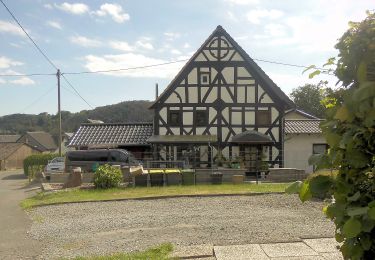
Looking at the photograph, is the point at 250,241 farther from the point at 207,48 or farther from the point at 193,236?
the point at 207,48

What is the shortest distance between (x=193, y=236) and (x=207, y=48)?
19.9m

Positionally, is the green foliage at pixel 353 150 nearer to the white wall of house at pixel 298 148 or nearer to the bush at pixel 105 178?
the bush at pixel 105 178

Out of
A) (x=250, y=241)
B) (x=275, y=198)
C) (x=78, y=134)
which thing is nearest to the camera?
(x=250, y=241)

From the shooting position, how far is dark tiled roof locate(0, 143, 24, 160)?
67312mm

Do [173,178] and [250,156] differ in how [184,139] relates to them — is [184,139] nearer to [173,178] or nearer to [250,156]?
[250,156]

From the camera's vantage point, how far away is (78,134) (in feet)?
99.8

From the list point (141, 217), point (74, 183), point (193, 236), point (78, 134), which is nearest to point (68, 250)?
point (193, 236)

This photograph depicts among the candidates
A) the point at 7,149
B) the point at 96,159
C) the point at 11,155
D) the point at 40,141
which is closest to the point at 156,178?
the point at 96,159

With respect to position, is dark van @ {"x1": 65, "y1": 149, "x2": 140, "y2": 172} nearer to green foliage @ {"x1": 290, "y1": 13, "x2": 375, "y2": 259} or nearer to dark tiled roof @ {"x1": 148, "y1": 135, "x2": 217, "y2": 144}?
dark tiled roof @ {"x1": 148, "y1": 135, "x2": 217, "y2": 144}

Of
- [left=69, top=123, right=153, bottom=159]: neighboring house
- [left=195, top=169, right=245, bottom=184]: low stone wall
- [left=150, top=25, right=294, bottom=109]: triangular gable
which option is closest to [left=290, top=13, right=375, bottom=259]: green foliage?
[left=195, top=169, right=245, bottom=184]: low stone wall

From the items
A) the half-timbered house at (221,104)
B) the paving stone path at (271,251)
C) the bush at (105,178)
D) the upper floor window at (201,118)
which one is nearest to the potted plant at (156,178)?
the bush at (105,178)

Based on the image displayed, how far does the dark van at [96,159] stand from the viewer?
81.2ft

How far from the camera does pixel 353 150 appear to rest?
7.38ft

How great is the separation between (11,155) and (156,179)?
189 feet
